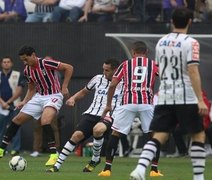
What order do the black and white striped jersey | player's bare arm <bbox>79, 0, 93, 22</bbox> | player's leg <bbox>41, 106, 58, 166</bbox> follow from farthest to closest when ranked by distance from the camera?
player's bare arm <bbox>79, 0, 93, 22</bbox> < player's leg <bbox>41, 106, 58, 166</bbox> < the black and white striped jersey

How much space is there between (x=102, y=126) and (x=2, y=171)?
1816 mm

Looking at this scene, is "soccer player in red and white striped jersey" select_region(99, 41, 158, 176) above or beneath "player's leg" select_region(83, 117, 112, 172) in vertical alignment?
above

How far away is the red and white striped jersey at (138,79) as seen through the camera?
1498cm

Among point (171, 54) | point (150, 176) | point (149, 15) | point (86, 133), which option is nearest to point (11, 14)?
point (149, 15)

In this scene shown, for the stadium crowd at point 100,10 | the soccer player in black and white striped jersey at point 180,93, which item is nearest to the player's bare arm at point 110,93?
the soccer player in black and white striped jersey at point 180,93

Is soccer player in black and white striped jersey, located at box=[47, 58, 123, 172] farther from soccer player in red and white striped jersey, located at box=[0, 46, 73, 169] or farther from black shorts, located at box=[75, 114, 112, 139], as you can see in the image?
soccer player in red and white striped jersey, located at box=[0, 46, 73, 169]

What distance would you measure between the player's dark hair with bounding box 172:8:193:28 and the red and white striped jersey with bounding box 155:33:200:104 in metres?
0.15

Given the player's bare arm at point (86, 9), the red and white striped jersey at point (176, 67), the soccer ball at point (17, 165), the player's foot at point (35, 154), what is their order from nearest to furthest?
the red and white striped jersey at point (176, 67) → the soccer ball at point (17, 165) → the player's foot at point (35, 154) → the player's bare arm at point (86, 9)

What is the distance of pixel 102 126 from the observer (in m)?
16.0

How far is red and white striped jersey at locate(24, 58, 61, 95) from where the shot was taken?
17.0 m

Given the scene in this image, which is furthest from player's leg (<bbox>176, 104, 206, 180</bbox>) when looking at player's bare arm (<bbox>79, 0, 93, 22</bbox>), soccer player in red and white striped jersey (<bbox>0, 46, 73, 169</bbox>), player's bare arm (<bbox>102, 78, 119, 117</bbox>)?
player's bare arm (<bbox>79, 0, 93, 22</bbox>)

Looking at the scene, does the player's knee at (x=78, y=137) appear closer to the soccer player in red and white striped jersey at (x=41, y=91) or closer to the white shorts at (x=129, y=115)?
the white shorts at (x=129, y=115)

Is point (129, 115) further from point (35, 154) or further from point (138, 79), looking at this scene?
point (35, 154)

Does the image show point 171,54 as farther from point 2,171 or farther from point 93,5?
point 93,5
